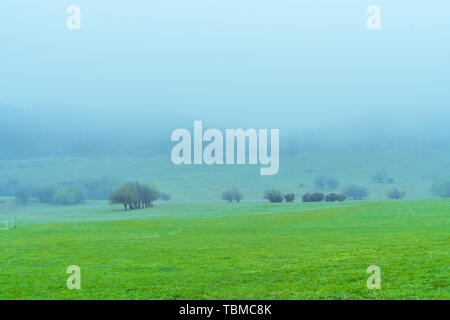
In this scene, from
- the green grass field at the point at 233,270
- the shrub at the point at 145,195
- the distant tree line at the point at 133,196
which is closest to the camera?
the green grass field at the point at 233,270

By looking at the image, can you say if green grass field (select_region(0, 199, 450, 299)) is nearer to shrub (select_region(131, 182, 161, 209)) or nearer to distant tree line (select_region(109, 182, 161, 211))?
distant tree line (select_region(109, 182, 161, 211))

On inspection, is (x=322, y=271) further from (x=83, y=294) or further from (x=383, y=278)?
(x=83, y=294)

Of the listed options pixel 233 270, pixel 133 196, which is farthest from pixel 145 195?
pixel 233 270

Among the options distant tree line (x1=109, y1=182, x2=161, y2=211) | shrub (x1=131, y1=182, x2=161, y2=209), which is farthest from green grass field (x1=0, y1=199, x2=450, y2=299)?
shrub (x1=131, y1=182, x2=161, y2=209)

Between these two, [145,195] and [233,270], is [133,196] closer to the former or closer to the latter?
[145,195]

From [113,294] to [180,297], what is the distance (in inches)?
155

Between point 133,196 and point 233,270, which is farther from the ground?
point 233,270

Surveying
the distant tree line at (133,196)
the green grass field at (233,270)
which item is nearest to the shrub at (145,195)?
the distant tree line at (133,196)

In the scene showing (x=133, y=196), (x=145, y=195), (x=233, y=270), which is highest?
(x=233, y=270)

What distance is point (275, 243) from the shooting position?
51.2m

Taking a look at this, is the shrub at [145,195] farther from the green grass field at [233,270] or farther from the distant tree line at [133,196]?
the green grass field at [233,270]

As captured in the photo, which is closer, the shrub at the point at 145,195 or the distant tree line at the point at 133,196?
the distant tree line at the point at 133,196
